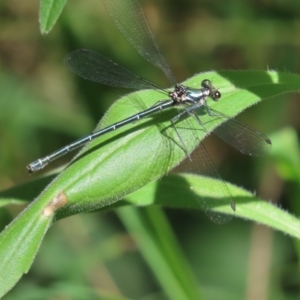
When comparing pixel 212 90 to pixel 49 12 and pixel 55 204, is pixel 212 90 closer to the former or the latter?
pixel 49 12

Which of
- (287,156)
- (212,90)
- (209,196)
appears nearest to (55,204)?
(209,196)

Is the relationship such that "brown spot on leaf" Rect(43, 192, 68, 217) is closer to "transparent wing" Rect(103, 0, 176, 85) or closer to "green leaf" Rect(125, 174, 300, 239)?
"green leaf" Rect(125, 174, 300, 239)

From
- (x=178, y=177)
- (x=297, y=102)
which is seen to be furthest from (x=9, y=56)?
(x=178, y=177)

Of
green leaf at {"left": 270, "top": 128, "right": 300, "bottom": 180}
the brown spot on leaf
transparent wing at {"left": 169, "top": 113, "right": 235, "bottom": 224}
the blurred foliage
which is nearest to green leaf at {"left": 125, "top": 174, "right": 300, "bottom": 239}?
transparent wing at {"left": 169, "top": 113, "right": 235, "bottom": 224}

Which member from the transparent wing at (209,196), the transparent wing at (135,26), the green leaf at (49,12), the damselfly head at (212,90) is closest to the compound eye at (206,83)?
the damselfly head at (212,90)

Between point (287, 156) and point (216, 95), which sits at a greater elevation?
point (287, 156)

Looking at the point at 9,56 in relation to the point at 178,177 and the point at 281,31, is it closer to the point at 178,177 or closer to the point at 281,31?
the point at 281,31
